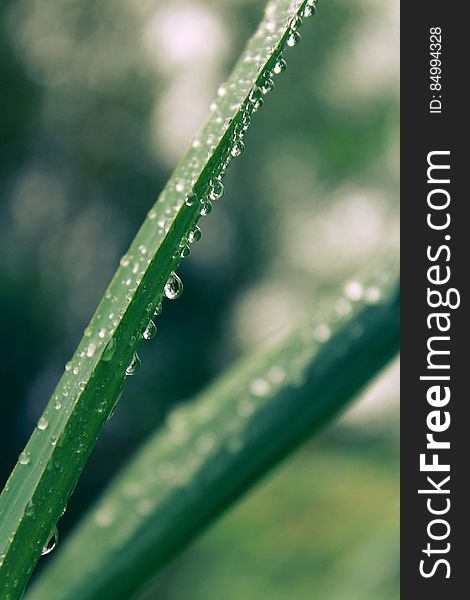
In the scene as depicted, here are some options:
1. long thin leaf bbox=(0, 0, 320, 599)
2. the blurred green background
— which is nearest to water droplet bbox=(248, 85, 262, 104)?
long thin leaf bbox=(0, 0, 320, 599)

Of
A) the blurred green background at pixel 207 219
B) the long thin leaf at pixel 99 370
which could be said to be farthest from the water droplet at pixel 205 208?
the blurred green background at pixel 207 219

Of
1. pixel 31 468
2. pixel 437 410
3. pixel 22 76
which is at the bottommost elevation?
pixel 31 468

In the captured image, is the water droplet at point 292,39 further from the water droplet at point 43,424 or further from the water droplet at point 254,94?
the water droplet at point 43,424

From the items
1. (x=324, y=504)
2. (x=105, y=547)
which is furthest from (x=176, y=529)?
(x=324, y=504)

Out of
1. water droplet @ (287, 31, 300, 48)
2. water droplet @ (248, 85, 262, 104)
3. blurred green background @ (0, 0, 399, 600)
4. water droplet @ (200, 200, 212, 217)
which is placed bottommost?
water droplet @ (200, 200, 212, 217)

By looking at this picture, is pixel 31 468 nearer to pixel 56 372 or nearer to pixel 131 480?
pixel 131 480

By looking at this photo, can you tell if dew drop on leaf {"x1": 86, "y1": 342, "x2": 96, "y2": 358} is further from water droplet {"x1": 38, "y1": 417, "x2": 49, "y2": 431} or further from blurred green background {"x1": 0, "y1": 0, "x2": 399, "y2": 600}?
blurred green background {"x1": 0, "y1": 0, "x2": 399, "y2": 600}
